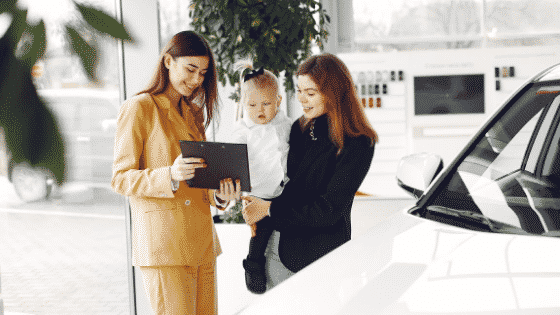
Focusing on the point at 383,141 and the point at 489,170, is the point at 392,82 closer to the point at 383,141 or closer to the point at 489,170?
the point at 383,141

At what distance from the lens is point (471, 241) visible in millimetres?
1147

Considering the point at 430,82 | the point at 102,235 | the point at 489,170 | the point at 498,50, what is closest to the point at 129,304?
the point at 102,235

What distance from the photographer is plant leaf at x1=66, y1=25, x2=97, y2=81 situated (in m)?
0.40

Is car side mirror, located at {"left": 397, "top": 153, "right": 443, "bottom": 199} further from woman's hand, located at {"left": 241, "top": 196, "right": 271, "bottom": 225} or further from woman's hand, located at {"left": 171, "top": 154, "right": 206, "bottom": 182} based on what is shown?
woman's hand, located at {"left": 171, "top": 154, "right": 206, "bottom": 182}

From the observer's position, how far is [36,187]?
38 cm

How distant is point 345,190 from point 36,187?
54.5 inches

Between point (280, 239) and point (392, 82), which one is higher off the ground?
point (392, 82)

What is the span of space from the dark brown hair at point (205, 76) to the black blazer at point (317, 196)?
356 millimetres

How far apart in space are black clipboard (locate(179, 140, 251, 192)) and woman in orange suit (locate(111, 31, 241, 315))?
0.02 m


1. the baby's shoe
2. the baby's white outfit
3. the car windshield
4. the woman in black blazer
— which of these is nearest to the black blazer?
the woman in black blazer

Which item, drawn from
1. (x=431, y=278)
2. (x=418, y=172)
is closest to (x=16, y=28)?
(x=431, y=278)

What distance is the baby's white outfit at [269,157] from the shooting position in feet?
6.75

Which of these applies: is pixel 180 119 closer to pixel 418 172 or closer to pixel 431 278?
pixel 418 172

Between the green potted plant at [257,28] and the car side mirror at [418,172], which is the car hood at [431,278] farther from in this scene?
the green potted plant at [257,28]
